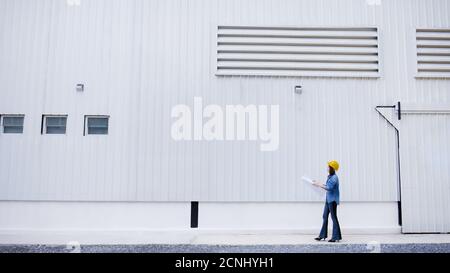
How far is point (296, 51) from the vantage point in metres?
9.98

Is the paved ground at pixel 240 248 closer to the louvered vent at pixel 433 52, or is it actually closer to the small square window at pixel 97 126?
the small square window at pixel 97 126

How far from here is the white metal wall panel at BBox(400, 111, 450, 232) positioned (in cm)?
955

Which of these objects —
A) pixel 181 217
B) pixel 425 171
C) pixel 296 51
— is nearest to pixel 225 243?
pixel 181 217

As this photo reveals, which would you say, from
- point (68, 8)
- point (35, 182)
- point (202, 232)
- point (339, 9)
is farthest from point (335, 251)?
point (68, 8)

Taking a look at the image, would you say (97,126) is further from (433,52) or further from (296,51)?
(433,52)

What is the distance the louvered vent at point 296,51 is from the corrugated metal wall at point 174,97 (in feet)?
0.79

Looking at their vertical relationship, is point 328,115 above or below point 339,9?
below

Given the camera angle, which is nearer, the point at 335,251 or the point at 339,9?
the point at 335,251

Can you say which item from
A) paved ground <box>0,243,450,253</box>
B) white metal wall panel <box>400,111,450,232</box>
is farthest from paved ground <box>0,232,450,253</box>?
white metal wall panel <box>400,111,450,232</box>

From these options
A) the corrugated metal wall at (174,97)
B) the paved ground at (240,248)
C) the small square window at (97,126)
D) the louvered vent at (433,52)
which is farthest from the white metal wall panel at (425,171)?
the small square window at (97,126)

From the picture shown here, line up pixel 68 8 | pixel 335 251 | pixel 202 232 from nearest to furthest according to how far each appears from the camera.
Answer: pixel 335 251, pixel 202 232, pixel 68 8

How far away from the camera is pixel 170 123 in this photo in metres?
9.77

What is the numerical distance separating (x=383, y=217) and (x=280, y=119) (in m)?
3.64

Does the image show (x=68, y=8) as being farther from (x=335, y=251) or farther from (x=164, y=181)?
(x=335, y=251)
